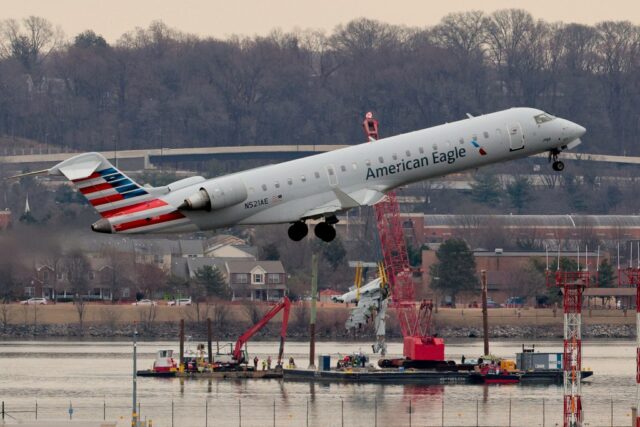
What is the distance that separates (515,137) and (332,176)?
11026 millimetres

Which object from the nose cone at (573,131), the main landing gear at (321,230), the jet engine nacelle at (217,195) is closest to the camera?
the jet engine nacelle at (217,195)

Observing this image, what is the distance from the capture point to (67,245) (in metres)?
124

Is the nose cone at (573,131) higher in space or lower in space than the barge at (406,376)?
higher

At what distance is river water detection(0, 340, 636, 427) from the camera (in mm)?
146125

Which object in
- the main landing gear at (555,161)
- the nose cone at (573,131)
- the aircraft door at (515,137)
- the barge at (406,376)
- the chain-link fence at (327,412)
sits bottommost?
the chain-link fence at (327,412)

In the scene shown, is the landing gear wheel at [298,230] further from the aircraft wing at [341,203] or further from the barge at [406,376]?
the barge at [406,376]

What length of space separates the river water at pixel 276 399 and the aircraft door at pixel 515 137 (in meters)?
38.9

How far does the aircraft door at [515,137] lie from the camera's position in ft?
356

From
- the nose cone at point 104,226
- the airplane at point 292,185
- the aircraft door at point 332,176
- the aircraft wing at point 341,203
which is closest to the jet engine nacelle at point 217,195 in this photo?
the airplane at point 292,185

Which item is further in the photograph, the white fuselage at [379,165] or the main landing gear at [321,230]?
the main landing gear at [321,230]

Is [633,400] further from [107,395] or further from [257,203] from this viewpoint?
[257,203]

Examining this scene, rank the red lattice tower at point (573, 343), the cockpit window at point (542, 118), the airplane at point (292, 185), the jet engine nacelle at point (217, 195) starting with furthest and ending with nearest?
the red lattice tower at point (573, 343), the cockpit window at point (542, 118), the airplane at point (292, 185), the jet engine nacelle at point (217, 195)

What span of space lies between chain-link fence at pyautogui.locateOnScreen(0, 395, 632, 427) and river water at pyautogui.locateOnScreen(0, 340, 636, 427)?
0.24ft

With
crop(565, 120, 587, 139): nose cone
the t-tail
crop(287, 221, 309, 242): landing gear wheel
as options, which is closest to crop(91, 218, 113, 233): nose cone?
the t-tail
